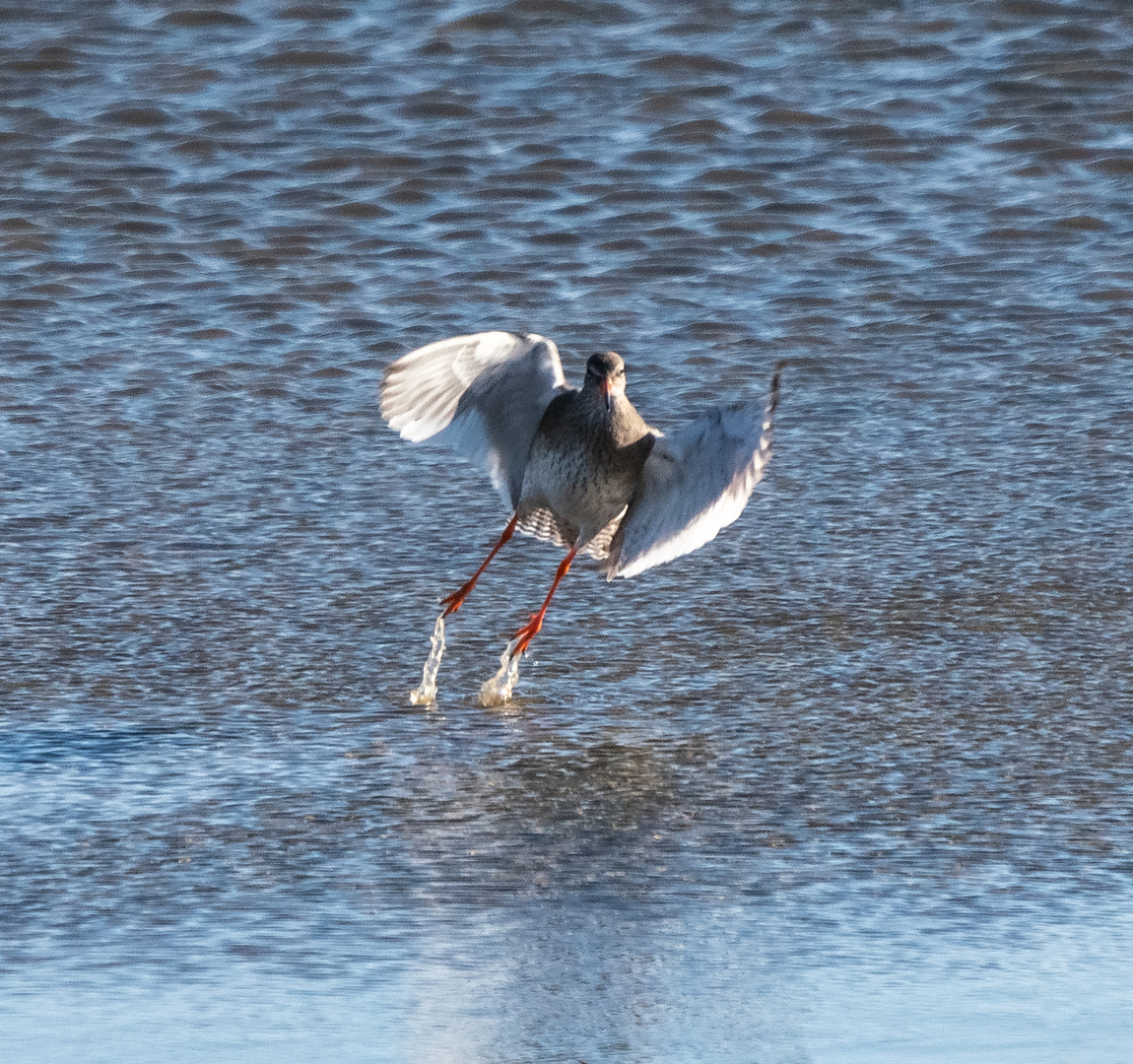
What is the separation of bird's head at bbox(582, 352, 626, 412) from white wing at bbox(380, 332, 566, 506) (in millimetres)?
77

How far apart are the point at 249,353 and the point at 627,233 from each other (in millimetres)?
1696

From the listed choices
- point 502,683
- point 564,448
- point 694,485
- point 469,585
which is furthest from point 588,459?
point 502,683

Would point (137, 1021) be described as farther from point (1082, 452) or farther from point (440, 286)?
point (440, 286)

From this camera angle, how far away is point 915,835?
12.7ft

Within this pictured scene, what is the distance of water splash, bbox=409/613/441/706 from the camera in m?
4.70

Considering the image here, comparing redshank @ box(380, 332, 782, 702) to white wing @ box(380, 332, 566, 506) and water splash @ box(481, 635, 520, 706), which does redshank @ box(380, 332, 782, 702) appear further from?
water splash @ box(481, 635, 520, 706)

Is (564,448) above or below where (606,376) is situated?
below

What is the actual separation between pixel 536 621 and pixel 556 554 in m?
0.90

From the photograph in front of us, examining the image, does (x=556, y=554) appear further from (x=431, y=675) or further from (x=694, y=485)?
(x=431, y=675)

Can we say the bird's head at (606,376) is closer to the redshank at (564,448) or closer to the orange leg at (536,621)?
the redshank at (564,448)

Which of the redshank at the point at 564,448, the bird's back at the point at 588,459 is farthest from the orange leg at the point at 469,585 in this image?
the bird's back at the point at 588,459

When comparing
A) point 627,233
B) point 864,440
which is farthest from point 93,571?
point 627,233

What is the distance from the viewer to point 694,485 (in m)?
5.07

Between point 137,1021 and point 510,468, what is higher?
point 137,1021
